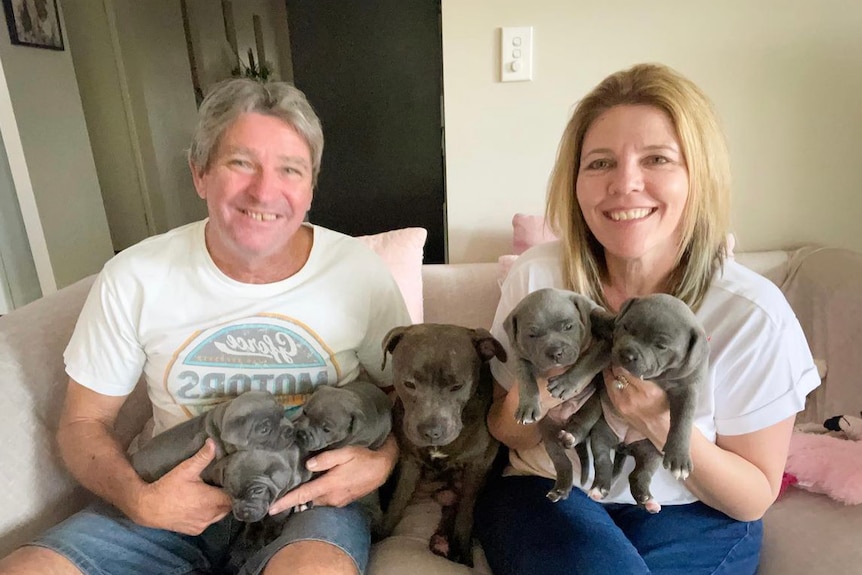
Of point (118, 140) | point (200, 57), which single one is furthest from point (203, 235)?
point (200, 57)

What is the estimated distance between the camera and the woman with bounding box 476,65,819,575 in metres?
0.99

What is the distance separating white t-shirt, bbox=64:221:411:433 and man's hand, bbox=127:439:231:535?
0.15 m

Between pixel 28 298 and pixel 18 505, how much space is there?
266 cm

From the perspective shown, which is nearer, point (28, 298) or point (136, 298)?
point (136, 298)

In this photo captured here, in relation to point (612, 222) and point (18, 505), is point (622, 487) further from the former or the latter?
point (18, 505)

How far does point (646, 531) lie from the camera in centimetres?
109

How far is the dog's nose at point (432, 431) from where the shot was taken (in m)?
1.06

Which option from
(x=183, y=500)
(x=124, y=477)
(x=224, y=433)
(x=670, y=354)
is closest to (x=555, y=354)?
(x=670, y=354)

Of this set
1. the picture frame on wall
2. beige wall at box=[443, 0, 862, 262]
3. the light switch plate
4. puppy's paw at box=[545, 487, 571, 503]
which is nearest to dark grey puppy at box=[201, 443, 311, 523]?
puppy's paw at box=[545, 487, 571, 503]

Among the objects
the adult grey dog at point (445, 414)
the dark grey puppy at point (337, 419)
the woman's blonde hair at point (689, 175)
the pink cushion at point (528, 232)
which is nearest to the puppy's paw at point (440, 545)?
the adult grey dog at point (445, 414)

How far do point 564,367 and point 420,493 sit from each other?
→ 662 millimetres

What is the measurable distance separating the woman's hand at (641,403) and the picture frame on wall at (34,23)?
3686 mm

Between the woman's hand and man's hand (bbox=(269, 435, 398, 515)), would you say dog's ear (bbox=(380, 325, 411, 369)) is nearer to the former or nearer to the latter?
man's hand (bbox=(269, 435, 398, 515))

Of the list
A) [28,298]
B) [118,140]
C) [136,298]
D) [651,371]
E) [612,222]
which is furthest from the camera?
[118,140]
